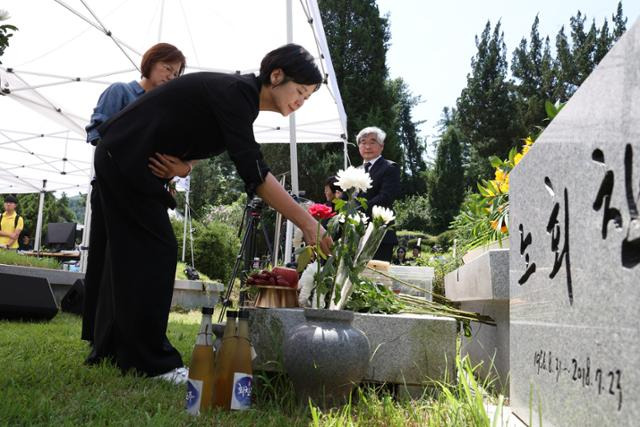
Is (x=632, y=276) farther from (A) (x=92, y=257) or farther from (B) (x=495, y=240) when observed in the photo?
(B) (x=495, y=240)

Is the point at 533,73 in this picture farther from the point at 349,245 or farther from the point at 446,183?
the point at 349,245

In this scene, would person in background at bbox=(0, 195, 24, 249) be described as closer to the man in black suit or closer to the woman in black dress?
the man in black suit

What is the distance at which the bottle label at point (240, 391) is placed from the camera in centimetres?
186

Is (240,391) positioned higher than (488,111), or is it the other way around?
(488,111)

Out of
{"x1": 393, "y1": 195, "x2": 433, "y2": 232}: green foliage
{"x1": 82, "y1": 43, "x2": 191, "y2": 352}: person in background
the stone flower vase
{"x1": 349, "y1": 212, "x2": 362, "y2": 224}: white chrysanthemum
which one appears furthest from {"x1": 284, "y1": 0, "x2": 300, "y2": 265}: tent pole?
{"x1": 393, "y1": 195, "x2": 433, "y2": 232}: green foliage

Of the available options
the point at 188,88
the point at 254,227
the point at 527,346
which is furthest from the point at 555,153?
the point at 254,227

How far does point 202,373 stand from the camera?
186cm

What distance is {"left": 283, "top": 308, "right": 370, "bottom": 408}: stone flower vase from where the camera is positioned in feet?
6.37

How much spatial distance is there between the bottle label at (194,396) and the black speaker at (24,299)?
3.02 meters

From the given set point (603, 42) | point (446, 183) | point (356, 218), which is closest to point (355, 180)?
point (356, 218)

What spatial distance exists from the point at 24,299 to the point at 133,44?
156 inches

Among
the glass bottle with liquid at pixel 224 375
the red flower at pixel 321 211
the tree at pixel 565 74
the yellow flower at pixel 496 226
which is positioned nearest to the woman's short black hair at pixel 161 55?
the red flower at pixel 321 211

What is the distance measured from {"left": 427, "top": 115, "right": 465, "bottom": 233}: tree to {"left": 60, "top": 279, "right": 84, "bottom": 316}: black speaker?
21.5 m

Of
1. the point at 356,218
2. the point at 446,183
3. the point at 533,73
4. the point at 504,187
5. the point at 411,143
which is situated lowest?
the point at 356,218
